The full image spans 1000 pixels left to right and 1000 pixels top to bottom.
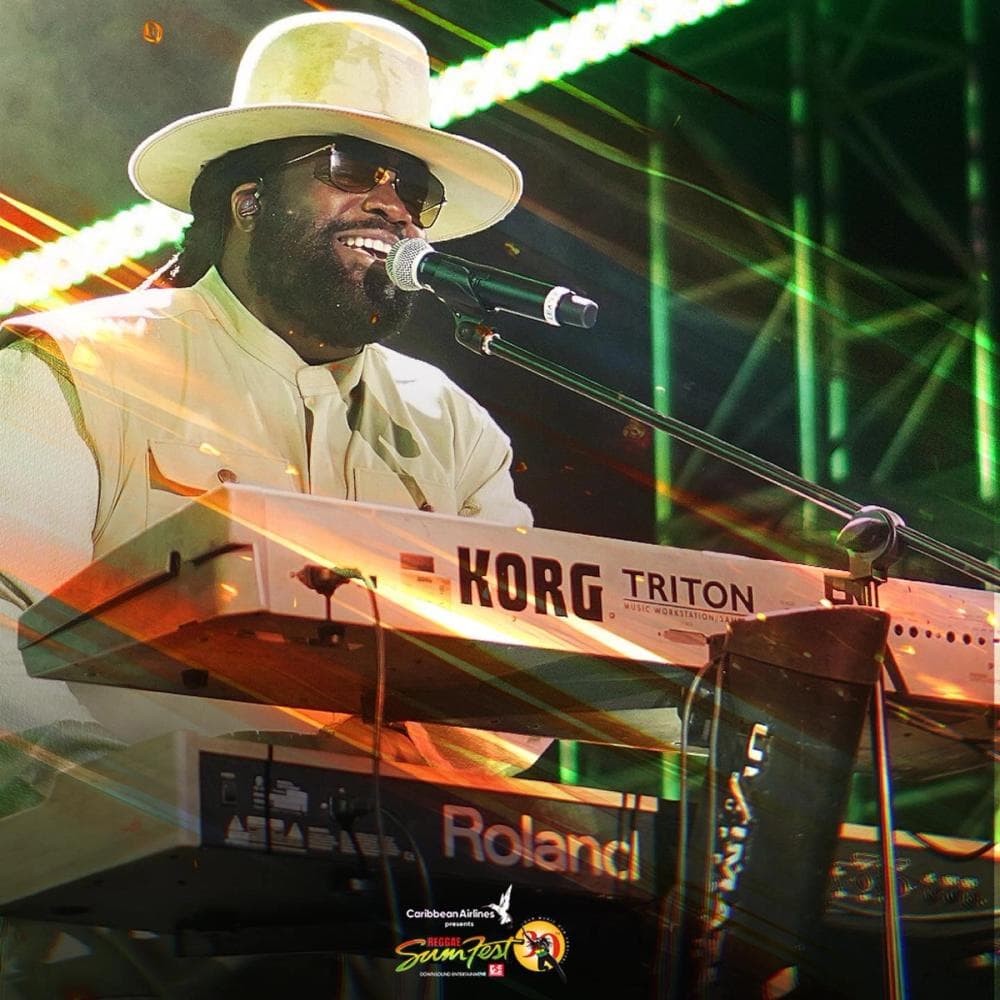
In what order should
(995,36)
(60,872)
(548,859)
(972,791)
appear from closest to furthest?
1. (60,872)
2. (548,859)
3. (972,791)
4. (995,36)

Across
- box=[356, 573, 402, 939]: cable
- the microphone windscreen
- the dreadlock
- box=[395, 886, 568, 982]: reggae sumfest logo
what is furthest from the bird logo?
the dreadlock

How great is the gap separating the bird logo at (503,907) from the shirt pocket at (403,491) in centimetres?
49

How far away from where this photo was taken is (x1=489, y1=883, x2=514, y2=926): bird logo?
1.51 metres

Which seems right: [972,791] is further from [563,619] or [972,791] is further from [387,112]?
[387,112]

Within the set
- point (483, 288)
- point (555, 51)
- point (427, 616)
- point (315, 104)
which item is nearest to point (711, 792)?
point (427, 616)

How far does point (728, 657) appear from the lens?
154 centimetres

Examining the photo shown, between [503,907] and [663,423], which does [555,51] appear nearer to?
[663,423]

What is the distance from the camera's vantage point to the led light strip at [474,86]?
1798 millimetres

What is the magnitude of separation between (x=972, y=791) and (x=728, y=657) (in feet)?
2.28

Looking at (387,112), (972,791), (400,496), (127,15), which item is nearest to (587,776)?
(400,496)

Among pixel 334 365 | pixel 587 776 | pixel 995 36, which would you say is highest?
pixel 995 36

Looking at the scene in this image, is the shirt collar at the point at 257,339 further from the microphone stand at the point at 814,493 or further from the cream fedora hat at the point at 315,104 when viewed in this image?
the microphone stand at the point at 814,493

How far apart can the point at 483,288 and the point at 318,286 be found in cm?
36

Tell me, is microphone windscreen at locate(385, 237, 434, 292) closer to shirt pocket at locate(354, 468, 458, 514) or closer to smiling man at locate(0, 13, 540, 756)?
smiling man at locate(0, 13, 540, 756)
